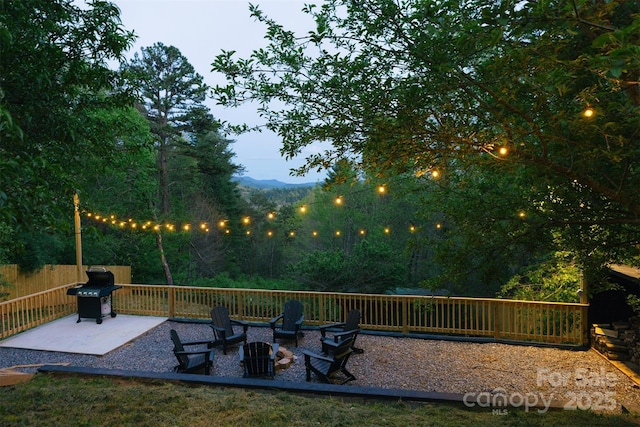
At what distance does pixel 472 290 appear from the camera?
42.9 ft

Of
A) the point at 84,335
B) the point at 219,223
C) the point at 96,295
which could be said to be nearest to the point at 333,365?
the point at 84,335

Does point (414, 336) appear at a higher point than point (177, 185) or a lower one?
lower

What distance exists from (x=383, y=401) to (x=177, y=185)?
16589 millimetres

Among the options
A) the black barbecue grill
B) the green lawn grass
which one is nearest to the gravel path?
the green lawn grass

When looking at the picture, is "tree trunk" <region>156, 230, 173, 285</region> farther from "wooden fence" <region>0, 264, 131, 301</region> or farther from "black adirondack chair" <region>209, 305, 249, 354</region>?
"black adirondack chair" <region>209, 305, 249, 354</region>

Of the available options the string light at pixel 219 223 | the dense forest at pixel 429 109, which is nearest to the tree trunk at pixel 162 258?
the string light at pixel 219 223

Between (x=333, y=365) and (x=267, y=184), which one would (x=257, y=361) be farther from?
(x=267, y=184)

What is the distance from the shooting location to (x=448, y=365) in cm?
566

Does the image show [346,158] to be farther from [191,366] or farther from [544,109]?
[191,366]

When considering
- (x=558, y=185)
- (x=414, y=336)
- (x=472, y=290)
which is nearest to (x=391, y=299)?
(x=414, y=336)

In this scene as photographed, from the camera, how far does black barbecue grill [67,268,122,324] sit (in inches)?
309

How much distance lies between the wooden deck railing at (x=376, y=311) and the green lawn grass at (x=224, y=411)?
2.19m

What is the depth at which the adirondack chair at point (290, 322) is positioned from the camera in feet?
21.9

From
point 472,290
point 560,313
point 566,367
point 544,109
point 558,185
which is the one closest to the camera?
point 544,109
